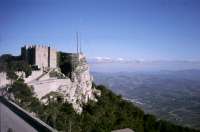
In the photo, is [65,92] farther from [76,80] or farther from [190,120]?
[190,120]

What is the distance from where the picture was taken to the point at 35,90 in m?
29.3

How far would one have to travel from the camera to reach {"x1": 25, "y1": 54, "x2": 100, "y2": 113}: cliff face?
3084 centimetres

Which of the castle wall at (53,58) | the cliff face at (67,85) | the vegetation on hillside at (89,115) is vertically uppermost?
the castle wall at (53,58)

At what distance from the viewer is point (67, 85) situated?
35.3 m

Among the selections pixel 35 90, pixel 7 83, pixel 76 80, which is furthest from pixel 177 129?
pixel 7 83

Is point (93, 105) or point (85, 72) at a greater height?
point (85, 72)

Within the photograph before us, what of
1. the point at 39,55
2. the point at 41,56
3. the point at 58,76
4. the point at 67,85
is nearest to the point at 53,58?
the point at 41,56

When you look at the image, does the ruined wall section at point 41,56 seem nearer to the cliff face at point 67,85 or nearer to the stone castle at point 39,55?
the stone castle at point 39,55

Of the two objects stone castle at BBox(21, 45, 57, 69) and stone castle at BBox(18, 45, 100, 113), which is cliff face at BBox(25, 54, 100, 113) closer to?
stone castle at BBox(18, 45, 100, 113)

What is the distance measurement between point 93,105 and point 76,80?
432 centimetres

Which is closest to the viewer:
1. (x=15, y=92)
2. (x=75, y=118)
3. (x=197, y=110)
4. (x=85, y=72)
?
(x=15, y=92)

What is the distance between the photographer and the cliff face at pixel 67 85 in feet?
Answer: 101

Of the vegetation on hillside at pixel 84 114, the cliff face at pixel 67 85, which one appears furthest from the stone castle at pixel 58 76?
the vegetation on hillside at pixel 84 114

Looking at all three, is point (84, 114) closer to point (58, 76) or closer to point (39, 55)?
point (58, 76)
